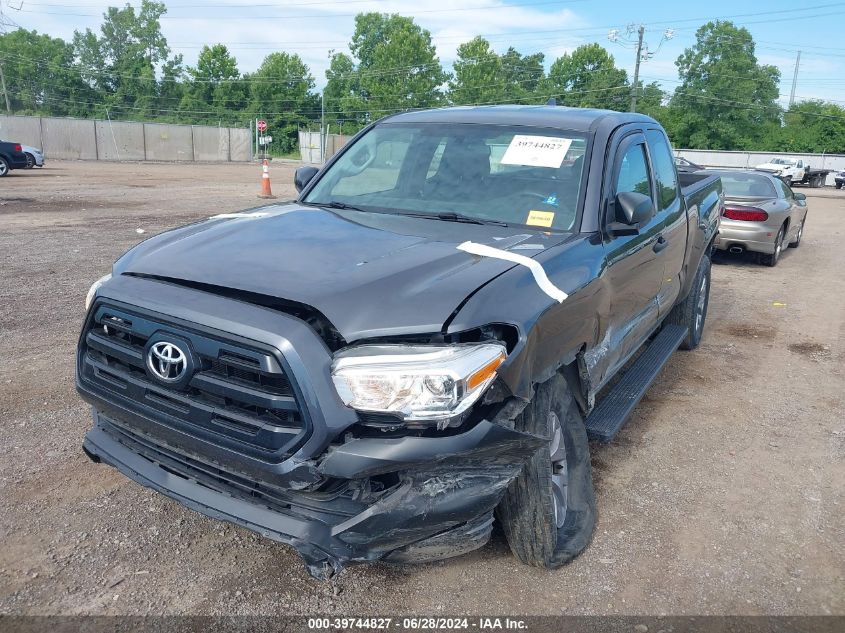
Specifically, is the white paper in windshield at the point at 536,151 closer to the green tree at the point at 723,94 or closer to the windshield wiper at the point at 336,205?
the windshield wiper at the point at 336,205

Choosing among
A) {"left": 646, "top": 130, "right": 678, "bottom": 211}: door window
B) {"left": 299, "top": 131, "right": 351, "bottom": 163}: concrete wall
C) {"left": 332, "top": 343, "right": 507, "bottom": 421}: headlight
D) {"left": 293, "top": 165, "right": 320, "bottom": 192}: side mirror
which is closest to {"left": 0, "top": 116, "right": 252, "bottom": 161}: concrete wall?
{"left": 299, "top": 131, "right": 351, "bottom": 163}: concrete wall

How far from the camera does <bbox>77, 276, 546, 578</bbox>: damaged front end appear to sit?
7.29ft

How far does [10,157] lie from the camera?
75.4 ft

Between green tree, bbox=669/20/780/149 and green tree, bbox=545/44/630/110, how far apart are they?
7.39 meters

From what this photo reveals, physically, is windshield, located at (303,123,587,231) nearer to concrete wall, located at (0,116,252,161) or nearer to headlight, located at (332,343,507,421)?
headlight, located at (332,343,507,421)

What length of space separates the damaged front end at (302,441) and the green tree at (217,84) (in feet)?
296

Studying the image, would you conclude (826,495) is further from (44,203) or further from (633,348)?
(44,203)

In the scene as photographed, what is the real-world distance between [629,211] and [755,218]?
8.49 metres

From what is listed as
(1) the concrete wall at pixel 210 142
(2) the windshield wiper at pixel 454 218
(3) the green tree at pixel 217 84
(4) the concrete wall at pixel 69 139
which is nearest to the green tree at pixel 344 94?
(3) the green tree at pixel 217 84

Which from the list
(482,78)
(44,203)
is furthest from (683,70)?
(44,203)

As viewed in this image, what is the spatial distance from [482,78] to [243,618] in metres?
85.5

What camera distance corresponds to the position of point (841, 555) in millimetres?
3217

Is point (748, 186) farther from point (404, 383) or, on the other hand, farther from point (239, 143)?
point (239, 143)

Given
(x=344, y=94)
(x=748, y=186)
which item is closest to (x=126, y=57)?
(x=344, y=94)
